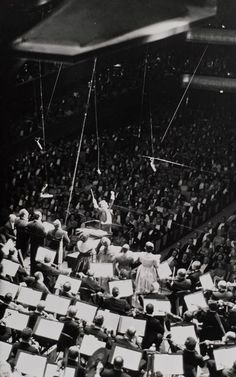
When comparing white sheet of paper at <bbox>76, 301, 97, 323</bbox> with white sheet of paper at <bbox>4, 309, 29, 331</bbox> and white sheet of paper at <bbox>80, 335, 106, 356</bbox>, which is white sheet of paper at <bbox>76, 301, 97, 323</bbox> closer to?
white sheet of paper at <bbox>80, 335, 106, 356</bbox>

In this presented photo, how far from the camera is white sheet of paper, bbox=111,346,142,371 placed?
7566 mm

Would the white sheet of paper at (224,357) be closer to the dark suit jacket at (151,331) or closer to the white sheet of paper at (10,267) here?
the dark suit jacket at (151,331)

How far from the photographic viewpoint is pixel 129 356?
7605 millimetres

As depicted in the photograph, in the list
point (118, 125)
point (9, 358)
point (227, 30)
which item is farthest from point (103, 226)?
point (227, 30)

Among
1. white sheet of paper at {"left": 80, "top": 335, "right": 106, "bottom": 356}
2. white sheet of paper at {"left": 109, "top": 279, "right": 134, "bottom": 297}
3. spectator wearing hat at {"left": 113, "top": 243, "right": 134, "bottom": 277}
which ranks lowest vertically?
white sheet of paper at {"left": 80, "top": 335, "right": 106, "bottom": 356}

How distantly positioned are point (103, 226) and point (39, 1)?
209 inches

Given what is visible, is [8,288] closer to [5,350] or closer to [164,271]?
[5,350]

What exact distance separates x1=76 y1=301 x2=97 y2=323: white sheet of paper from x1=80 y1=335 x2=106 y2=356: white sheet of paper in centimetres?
65

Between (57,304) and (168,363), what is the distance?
2.06 m

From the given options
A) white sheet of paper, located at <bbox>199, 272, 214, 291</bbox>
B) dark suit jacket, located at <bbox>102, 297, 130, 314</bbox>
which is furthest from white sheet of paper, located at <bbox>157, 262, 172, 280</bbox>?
dark suit jacket, located at <bbox>102, 297, 130, 314</bbox>

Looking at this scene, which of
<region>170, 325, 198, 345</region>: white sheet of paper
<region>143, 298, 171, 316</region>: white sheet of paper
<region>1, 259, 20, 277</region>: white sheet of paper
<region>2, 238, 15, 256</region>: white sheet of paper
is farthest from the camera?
<region>2, 238, 15, 256</region>: white sheet of paper

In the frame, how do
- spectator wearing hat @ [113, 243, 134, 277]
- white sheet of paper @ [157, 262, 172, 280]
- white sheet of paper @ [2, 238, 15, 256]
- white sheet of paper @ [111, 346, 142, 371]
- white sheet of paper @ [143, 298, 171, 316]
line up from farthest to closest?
spectator wearing hat @ [113, 243, 134, 277]
white sheet of paper @ [157, 262, 172, 280]
white sheet of paper @ [2, 238, 15, 256]
white sheet of paper @ [143, 298, 171, 316]
white sheet of paper @ [111, 346, 142, 371]

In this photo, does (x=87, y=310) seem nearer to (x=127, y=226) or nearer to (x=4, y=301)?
(x=4, y=301)

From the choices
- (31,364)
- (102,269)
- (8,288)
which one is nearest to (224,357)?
(31,364)
